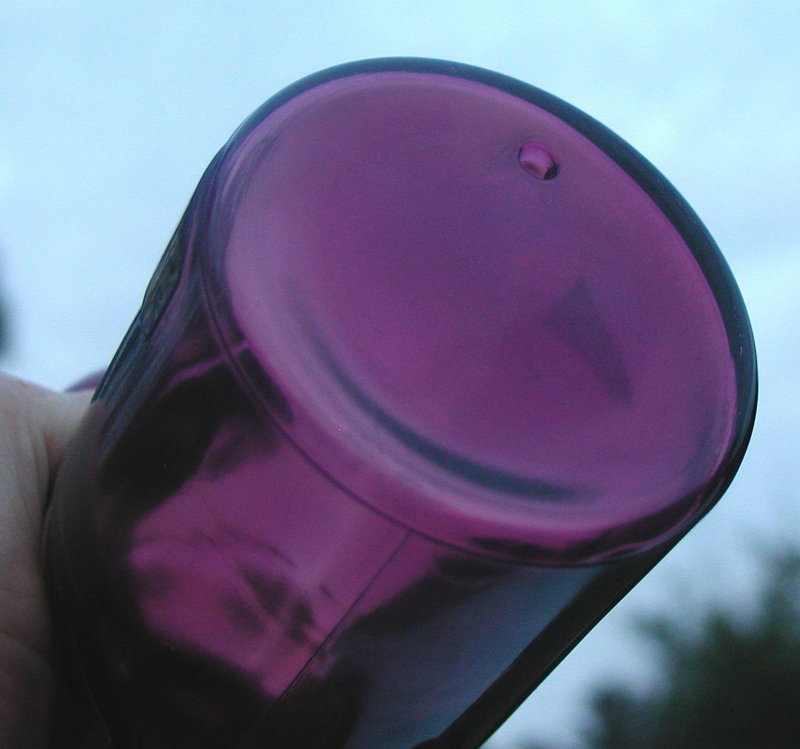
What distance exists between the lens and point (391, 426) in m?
0.29

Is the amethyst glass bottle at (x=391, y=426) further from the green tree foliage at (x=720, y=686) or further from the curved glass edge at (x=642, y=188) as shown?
the green tree foliage at (x=720, y=686)

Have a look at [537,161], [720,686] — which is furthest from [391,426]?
[720,686]

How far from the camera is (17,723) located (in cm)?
41

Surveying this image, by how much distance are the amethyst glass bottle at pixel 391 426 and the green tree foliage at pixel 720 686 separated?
4.73 meters

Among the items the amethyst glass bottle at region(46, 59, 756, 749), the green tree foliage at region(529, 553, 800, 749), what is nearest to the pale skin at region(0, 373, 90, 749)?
the amethyst glass bottle at region(46, 59, 756, 749)

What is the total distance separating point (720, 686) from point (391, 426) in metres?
5.21

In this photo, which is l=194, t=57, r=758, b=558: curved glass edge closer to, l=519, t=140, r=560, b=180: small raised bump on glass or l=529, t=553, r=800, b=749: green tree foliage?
l=519, t=140, r=560, b=180: small raised bump on glass

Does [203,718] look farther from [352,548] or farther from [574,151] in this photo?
[574,151]

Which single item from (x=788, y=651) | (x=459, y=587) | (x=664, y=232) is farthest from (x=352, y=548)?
(x=788, y=651)

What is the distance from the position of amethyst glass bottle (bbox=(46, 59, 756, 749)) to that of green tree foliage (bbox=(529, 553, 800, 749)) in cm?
473

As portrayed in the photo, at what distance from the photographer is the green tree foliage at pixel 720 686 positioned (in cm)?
468

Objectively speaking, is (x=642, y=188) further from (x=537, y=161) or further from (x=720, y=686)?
(x=720, y=686)

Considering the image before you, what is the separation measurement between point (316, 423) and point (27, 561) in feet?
0.65

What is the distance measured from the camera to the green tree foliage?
468 centimetres
